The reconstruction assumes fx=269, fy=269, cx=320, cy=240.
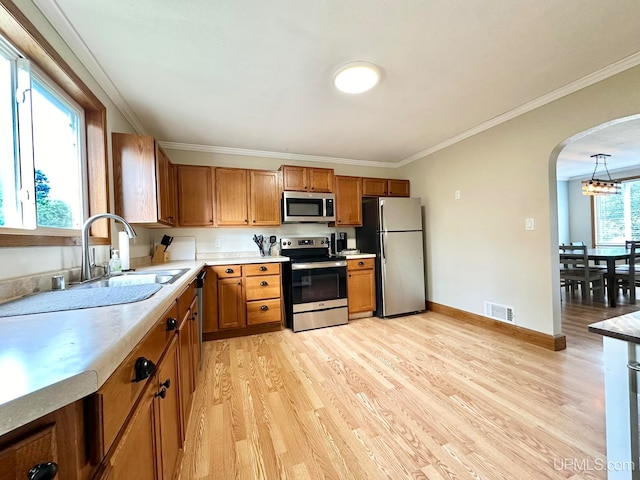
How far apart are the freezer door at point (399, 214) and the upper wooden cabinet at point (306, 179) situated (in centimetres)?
79

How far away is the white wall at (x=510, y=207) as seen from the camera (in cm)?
230

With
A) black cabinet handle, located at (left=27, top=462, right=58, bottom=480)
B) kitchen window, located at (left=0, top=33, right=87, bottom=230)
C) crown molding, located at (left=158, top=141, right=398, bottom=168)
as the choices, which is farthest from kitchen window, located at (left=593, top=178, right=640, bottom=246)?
kitchen window, located at (left=0, top=33, right=87, bottom=230)

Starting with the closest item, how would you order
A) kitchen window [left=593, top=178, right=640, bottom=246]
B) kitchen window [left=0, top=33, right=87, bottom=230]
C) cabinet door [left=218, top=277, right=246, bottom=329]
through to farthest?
kitchen window [left=0, top=33, right=87, bottom=230]
cabinet door [left=218, top=277, right=246, bottom=329]
kitchen window [left=593, top=178, right=640, bottom=246]

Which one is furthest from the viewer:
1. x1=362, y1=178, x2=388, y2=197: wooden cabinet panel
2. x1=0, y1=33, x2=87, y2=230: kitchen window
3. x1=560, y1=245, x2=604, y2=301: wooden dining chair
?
x1=362, y1=178, x2=388, y2=197: wooden cabinet panel

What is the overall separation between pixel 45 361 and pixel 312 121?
2.81m

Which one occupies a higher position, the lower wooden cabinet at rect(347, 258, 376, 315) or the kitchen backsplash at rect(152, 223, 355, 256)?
the kitchen backsplash at rect(152, 223, 355, 256)

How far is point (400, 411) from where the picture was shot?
1.70m

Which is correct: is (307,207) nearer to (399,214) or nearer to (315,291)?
(315,291)

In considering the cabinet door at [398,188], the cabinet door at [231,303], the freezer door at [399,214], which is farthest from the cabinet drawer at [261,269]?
the cabinet door at [398,188]

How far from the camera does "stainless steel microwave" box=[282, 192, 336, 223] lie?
355 cm

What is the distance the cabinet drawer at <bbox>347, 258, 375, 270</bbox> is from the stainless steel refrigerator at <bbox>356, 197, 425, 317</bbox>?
0.10 meters

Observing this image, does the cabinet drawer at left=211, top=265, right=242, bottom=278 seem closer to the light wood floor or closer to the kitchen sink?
the light wood floor

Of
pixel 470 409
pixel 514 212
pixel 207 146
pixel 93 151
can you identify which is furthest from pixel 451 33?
pixel 207 146

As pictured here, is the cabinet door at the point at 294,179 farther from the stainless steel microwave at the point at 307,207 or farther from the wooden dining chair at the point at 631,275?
the wooden dining chair at the point at 631,275
